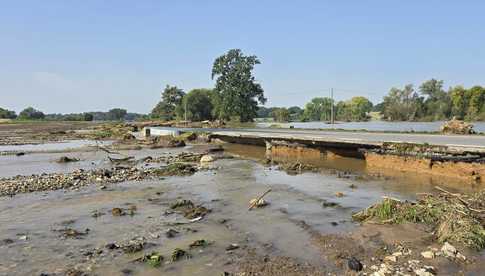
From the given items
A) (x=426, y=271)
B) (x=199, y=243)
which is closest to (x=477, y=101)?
(x=426, y=271)

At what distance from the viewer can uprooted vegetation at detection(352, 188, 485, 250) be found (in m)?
7.17

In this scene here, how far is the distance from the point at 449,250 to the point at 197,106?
9506 centimetres

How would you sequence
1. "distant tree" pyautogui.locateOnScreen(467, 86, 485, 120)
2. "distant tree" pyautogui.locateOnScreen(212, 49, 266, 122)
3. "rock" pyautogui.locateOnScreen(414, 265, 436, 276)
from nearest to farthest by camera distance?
"rock" pyautogui.locateOnScreen(414, 265, 436, 276), "distant tree" pyautogui.locateOnScreen(212, 49, 266, 122), "distant tree" pyautogui.locateOnScreen(467, 86, 485, 120)

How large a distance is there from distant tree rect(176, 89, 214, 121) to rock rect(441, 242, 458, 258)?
9136 centimetres

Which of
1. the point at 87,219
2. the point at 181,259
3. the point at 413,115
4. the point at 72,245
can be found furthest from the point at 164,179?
the point at 413,115

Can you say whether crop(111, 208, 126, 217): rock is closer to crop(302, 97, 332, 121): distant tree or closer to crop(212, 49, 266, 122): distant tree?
crop(212, 49, 266, 122): distant tree

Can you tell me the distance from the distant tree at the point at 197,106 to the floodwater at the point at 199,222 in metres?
81.3

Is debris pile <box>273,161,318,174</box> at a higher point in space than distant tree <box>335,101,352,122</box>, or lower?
lower

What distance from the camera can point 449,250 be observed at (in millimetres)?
6711

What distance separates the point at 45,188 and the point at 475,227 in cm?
1353

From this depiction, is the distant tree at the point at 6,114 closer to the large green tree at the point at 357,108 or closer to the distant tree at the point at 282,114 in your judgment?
the distant tree at the point at 282,114

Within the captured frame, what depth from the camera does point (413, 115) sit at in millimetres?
108250

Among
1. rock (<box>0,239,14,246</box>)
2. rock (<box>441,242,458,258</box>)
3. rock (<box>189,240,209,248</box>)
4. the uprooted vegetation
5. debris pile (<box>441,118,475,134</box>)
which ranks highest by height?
debris pile (<box>441,118,475,134</box>)

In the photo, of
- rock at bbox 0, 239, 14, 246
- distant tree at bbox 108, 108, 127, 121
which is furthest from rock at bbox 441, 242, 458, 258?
distant tree at bbox 108, 108, 127, 121
